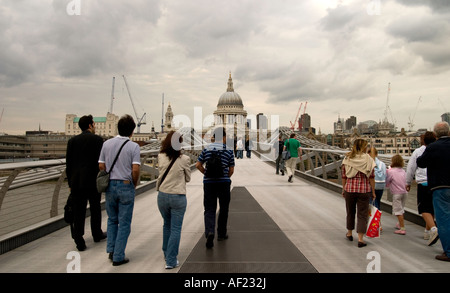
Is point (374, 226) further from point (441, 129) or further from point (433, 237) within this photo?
point (441, 129)

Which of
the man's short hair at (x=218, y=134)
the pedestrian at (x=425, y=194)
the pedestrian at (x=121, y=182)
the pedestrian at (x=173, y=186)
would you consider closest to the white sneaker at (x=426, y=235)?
the pedestrian at (x=425, y=194)

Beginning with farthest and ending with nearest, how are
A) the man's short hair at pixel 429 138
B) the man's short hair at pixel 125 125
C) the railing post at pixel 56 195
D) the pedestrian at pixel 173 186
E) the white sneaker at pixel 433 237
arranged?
the railing post at pixel 56 195, the man's short hair at pixel 429 138, the white sneaker at pixel 433 237, the man's short hair at pixel 125 125, the pedestrian at pixel 173 186

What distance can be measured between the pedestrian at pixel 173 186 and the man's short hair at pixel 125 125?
0.58m

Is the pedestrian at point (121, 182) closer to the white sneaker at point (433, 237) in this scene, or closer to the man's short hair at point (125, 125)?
the man's short hair at point (125, 125)

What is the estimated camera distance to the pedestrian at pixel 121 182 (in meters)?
4.84

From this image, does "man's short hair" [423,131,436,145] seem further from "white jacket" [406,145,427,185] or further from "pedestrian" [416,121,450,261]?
"pedestrian" [416,121,450,261]

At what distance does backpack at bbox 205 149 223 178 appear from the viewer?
557cm

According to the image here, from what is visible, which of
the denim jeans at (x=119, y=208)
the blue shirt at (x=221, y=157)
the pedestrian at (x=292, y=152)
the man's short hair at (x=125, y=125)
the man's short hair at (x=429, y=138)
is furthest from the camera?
the pedestrian at (x=292, y=152)

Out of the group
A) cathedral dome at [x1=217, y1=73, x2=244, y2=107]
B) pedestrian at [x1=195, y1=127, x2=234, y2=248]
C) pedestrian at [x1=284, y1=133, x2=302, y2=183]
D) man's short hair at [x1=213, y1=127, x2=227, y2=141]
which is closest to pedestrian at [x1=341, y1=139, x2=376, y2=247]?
pedestrian at [x1=195, y1=127, x2=234, y2=248]

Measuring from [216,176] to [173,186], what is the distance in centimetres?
106
